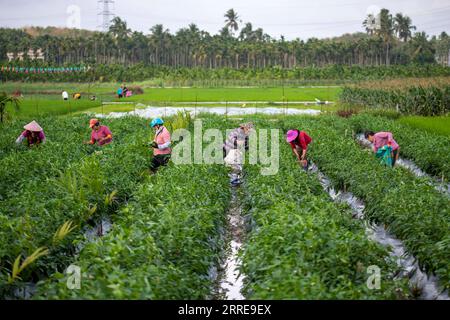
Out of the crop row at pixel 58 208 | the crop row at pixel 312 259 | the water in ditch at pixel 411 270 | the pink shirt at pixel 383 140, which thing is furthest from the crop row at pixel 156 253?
the pink shirt at pixel 383 140

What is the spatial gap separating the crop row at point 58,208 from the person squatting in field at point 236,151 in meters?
1.87

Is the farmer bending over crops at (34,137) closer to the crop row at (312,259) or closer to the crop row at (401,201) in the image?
the crop row at (401,201)

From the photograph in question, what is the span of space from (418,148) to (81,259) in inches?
440

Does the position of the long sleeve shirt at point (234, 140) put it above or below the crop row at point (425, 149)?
above

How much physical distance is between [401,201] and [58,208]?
4.86 metres

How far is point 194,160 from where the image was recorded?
12508 millimetres

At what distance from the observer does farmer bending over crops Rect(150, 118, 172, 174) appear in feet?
40.9

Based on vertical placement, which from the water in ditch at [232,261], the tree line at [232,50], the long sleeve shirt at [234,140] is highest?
the tree line at [232,50]

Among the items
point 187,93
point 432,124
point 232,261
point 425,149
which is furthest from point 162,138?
point 187,93

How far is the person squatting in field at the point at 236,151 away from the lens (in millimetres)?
12695

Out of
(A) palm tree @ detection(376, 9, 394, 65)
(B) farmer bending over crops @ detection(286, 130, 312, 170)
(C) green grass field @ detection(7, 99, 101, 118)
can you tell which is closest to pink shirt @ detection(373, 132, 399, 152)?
(B) farmer bending over crops @ detection(286, 130, 312, 170)

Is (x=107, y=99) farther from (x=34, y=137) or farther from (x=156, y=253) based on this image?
(x=156, y=253)

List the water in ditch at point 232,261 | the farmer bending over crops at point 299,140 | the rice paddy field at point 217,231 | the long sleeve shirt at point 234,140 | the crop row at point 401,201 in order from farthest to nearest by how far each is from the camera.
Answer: the long sleeve shirt at point 234,140
the farmer bending over crops at point 299,140
the water in ditch at point 232,261
the crop row at point 401,201
the rice paddy field at point 217,231
